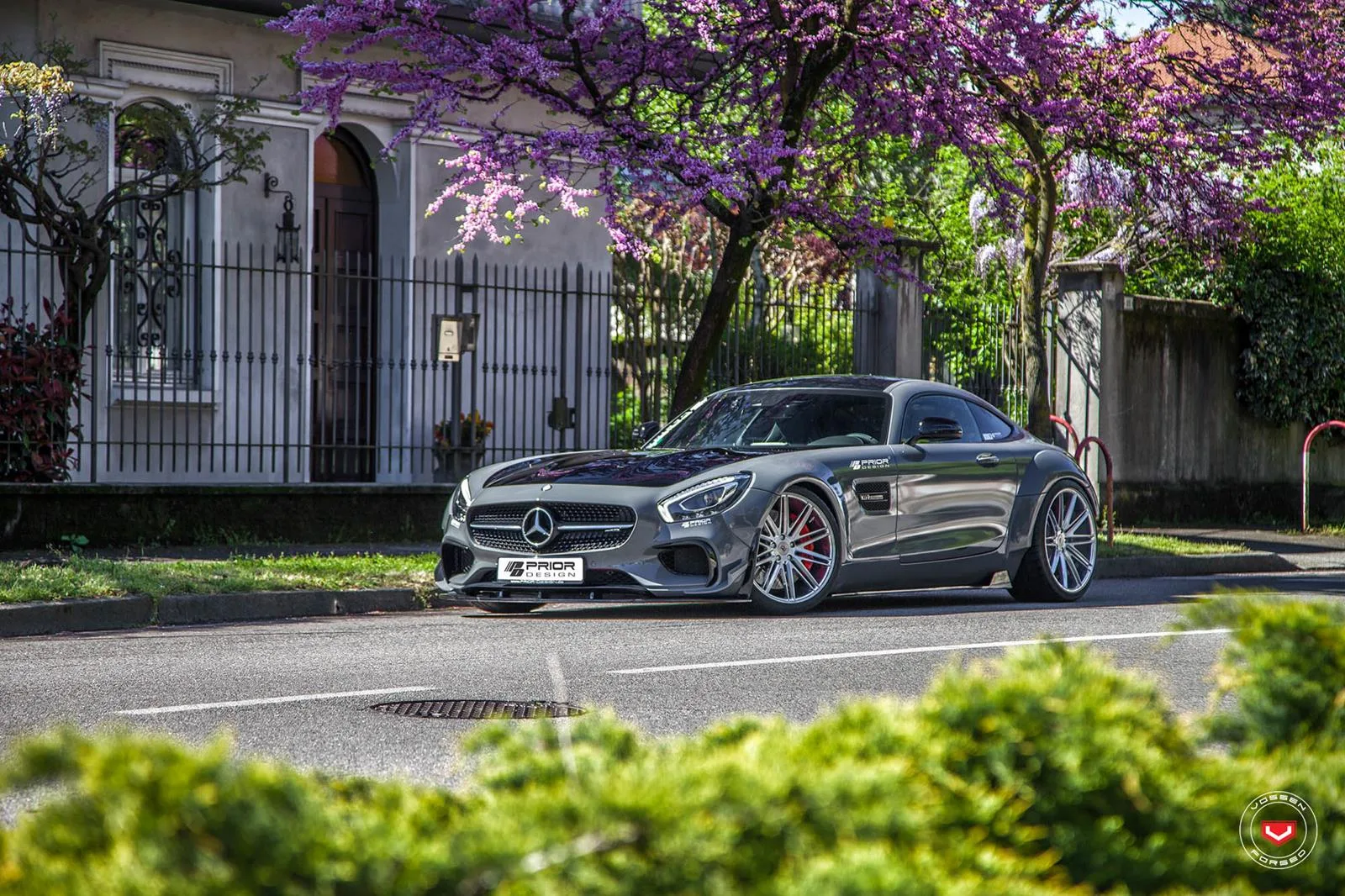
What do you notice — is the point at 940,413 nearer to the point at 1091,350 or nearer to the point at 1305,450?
the point at 1091,350

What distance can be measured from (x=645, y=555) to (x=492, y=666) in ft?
6.59

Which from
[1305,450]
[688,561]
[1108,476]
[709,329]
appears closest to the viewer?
[688,561]

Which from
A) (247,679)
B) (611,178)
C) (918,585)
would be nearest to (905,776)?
(247,679)

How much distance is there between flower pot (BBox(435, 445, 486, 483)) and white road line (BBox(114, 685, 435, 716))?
10.0 meters

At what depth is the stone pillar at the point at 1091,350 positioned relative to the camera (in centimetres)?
2080

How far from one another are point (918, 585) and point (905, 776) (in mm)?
9475

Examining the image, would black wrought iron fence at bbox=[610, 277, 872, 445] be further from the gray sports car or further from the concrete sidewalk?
the gray sports car

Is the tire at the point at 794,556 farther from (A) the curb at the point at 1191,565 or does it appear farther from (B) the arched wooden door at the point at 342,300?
(B) the arched wooden door at the point at 342,300

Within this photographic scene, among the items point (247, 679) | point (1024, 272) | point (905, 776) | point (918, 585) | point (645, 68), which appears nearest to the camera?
point (905, 776)

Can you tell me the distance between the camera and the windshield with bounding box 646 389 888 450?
11.5 m

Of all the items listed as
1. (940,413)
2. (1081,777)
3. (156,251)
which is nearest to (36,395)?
(156,251)

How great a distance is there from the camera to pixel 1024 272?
18.8 metres

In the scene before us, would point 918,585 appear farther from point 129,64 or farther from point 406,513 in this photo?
point 129,64

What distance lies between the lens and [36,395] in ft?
46.5
